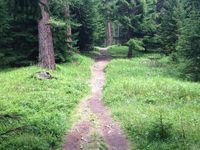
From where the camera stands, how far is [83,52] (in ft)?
137

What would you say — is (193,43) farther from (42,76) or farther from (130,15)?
(130,15)

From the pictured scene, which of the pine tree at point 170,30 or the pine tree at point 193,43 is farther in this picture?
the pine tree at point 170,30

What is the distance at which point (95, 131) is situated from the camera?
12.8 meters

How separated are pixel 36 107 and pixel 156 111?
5.10 meters

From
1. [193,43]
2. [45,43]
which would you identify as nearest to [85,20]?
[45,43]

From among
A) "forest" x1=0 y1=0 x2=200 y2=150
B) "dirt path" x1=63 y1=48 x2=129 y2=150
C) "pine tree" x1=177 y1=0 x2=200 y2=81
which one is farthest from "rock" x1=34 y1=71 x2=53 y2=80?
"pine tree" x1=177 y1=0 x2=200 y2=81

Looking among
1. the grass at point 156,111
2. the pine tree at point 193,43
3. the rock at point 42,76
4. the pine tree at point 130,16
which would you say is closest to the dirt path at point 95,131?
the grass at point 156,111

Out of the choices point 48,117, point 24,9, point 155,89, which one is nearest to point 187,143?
point 48,117

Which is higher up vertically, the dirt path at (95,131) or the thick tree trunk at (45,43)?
the thick tree trunk at (45,43)

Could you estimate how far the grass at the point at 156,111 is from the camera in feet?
37.2

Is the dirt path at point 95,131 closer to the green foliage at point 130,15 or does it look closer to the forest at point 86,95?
the forest at point 86,95

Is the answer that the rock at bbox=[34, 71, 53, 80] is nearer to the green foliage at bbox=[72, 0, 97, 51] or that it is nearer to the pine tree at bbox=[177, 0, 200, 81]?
the pine tree at bbox=[177, 0, 200, 81]

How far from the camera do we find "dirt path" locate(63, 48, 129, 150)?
11.4 m

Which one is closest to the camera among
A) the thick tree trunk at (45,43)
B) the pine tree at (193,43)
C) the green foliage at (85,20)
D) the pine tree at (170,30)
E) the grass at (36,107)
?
the grass at (36,107)
